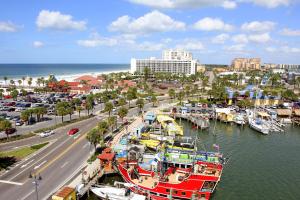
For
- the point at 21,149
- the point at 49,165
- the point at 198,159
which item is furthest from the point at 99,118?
the point at 198,159

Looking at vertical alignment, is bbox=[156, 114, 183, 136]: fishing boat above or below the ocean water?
above

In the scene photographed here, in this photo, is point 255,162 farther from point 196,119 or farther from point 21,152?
point 21,152

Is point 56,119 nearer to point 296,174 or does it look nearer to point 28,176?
point 28,176

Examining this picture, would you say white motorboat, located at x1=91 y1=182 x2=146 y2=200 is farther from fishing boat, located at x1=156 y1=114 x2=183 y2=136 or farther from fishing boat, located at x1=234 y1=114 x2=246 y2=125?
fishing boat, located at x1=234 y1=114 x2=246 y2=125

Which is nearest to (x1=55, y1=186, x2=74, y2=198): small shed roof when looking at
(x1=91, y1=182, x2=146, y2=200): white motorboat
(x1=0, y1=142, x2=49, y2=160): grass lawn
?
(x1=91, y1=182, x2=146, y2=200): white motorboat

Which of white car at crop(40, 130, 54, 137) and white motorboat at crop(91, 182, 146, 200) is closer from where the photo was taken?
white motorboat at crop(91, 182, 146, 200)

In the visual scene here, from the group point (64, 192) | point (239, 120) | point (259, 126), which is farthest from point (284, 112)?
point (64, 192)
